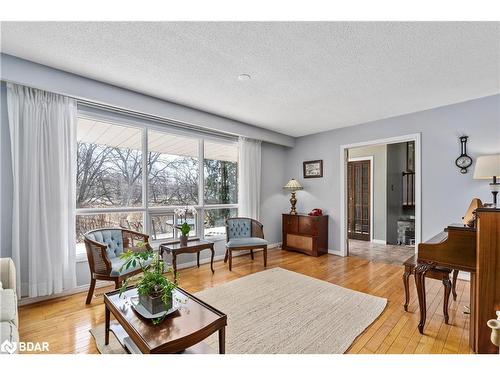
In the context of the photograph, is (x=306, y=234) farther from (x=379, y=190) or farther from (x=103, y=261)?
(x=103, y=261)

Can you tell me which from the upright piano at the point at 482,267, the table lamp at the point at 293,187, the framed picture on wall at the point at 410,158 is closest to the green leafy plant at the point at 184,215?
the table lamp at the point at 293,187

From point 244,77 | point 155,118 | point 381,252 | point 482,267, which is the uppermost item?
point 244,77

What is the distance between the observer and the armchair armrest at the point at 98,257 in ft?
8.23

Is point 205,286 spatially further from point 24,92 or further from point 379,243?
point 379,243

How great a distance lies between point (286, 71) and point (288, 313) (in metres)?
2.46

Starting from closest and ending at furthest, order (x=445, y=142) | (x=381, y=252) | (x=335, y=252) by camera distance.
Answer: (x=445, y=142) → (x=335, y=252) → (x=381, y=252)

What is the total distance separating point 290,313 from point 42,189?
2.91 meters

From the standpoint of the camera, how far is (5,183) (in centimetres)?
249

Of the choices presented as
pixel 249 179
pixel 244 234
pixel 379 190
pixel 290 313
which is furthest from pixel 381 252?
pixel 290 313

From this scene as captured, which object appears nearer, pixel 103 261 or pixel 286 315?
pixel 286 315

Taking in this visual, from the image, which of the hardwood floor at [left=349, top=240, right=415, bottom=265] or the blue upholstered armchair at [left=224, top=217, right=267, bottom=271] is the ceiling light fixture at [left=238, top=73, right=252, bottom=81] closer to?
the blue upholstered armchair at [left=224, top=217, right=267, bottom=271]

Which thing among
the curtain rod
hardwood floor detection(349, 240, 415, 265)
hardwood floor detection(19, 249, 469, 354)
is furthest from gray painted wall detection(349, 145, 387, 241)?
the curtain rod

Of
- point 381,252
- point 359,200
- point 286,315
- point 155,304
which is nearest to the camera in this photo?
point 155,304

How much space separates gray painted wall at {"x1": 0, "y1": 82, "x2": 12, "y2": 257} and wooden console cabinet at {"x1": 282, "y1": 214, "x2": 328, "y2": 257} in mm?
4186
